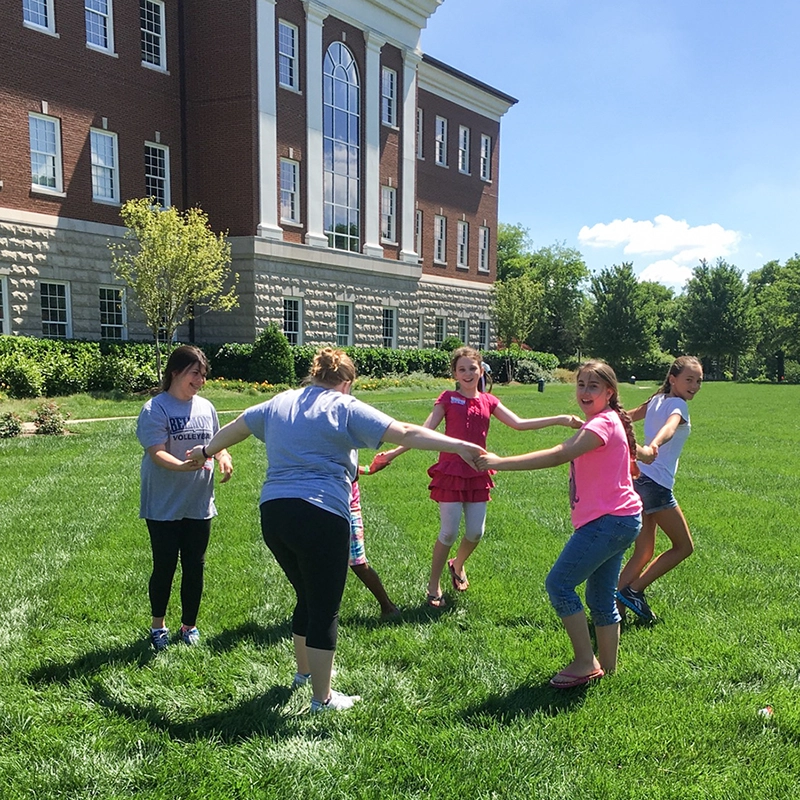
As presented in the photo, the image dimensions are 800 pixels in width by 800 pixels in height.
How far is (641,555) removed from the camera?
5.09m

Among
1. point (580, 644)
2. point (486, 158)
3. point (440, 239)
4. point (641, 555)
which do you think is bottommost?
point (580, 644)

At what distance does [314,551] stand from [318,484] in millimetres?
328

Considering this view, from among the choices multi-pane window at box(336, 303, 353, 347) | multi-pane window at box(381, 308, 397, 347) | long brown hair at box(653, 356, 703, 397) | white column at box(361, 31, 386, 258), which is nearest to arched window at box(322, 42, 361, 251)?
white column at box(361, 31, 386, 258)

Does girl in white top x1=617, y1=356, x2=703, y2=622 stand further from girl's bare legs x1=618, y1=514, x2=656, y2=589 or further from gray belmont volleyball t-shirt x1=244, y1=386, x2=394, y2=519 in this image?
gray belmont volleyball t-shirt x1=244, y1=386, x2=394, y2=519

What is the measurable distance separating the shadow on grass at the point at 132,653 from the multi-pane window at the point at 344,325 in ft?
82.5

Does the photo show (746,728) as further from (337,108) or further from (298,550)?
(337,108)

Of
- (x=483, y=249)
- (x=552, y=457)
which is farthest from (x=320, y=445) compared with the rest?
(x=483, y=249)

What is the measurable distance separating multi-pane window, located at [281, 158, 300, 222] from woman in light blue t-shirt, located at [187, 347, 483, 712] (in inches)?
961

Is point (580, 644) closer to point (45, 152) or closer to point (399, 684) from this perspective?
point (399, 684)

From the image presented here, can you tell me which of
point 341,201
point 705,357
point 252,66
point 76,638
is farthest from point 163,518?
Result: point 705,357

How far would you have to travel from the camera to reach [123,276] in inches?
818

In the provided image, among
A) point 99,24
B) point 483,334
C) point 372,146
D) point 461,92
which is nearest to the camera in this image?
point 99,24

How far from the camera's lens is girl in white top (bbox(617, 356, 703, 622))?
4992 millimetres

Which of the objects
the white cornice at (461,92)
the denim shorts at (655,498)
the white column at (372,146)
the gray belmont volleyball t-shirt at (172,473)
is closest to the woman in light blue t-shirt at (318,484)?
the gray belmont volleyball t-shirt at (172,473)
